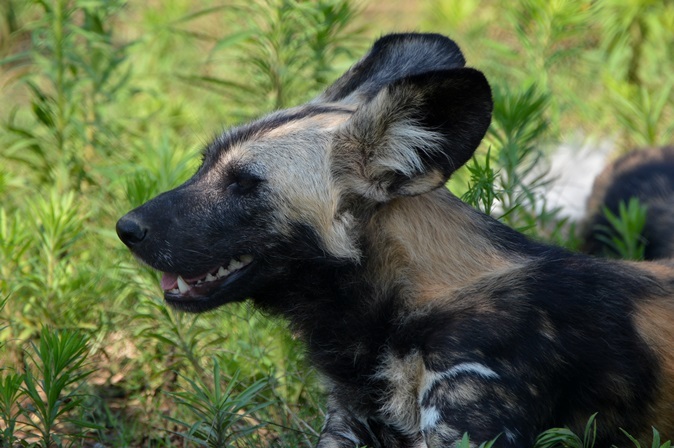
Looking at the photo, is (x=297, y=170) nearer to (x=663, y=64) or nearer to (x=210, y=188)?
(x=210, y=188)

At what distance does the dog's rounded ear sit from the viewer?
2.94 m

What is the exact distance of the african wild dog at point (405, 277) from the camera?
2955 millimetres

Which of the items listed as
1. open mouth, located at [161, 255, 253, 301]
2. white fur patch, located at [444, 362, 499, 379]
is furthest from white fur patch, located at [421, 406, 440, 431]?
open mouth, located at [161, 255, 253, 301]

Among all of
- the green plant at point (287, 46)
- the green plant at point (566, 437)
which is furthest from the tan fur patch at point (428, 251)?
the green plant at point (287, 46)

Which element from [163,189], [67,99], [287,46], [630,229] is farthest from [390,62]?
[67,99]

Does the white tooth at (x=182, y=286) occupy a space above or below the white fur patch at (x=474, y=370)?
below

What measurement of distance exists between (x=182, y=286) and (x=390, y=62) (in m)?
1.28

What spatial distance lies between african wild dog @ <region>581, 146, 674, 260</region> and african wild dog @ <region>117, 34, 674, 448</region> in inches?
75.4

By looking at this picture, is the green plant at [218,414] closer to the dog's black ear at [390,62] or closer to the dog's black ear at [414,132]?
the dog's black ear at [414,132]

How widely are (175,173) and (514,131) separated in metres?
1.65

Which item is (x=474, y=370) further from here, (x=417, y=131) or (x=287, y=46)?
(x=287, y=46)

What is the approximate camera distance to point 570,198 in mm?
6750

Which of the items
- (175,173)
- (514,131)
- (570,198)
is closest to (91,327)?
(175,173)

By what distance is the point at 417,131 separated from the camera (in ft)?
9.91
